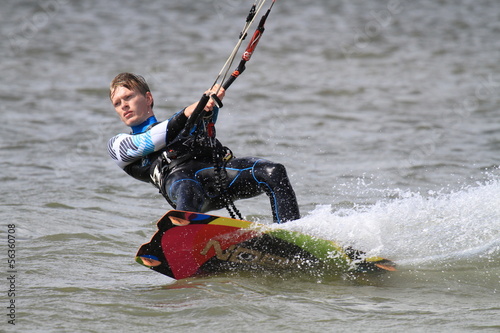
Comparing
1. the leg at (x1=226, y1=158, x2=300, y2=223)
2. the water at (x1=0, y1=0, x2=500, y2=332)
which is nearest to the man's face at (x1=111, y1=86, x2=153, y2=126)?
the leg at (x1=226, y1=158, x2=300, y2=223)

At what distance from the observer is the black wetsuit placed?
16.8 ft

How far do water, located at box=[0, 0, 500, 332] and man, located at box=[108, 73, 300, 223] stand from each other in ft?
1.32

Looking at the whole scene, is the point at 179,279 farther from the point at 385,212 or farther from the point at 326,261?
the point at 385,212

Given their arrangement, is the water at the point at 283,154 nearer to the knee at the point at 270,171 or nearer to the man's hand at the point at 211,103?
the knee at the point at 270,171

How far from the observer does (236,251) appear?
201 inches

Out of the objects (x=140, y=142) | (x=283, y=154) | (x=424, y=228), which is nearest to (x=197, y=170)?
(x=140, y=142)

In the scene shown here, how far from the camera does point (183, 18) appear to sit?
21797mm

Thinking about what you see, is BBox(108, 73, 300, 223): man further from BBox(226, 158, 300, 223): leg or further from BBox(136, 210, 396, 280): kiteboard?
BBox(136, 210, 396, 280): kiteboard

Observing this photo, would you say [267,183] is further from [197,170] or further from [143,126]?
[143,126]

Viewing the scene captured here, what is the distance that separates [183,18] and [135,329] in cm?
1846

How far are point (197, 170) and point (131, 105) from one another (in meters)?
0.69

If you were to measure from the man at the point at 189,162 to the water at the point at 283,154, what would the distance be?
15.9 inches

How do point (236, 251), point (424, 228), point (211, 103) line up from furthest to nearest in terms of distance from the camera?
1. point (424, 228)
2. point (236, 251)
3. point (211, 103)

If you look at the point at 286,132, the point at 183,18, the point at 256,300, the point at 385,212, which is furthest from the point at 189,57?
the point at 256,300
